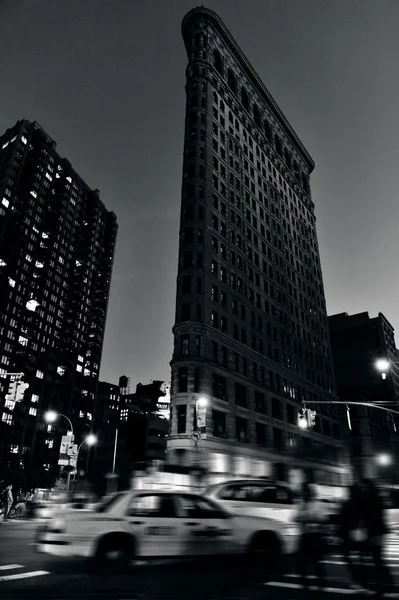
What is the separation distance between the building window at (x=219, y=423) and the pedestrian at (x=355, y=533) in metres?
38.2

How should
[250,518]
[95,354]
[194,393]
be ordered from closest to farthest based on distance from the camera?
1. [250,518]
2. [194,393]
3. [95,354]

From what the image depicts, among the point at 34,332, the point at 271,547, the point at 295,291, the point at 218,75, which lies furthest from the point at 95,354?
the point at 271,547

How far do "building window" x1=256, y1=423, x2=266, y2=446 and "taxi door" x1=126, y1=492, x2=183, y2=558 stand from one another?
45.1m

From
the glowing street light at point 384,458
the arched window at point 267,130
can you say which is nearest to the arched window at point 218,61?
the arched window at point 267,130

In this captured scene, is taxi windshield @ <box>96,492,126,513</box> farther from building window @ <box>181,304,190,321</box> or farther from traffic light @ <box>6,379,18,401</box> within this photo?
building window @ <box>181,304,190,321</box>

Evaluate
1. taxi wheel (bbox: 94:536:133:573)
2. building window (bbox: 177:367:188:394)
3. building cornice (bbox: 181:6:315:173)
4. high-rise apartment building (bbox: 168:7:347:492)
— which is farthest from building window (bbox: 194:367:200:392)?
building cornice (bbox: 181:6:315:173)

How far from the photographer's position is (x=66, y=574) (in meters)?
7.93

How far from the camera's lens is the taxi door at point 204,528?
855cm

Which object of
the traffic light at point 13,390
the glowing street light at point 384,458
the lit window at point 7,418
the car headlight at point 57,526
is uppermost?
the lit window at point 7,418

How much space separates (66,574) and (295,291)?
70.5m

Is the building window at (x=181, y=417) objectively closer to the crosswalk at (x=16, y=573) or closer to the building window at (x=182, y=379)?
the building window at (x=182, y=379)

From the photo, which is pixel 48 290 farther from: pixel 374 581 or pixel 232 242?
pixel 374 581

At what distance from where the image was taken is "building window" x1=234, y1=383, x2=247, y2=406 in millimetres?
50375

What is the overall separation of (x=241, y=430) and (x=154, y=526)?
140 ft
